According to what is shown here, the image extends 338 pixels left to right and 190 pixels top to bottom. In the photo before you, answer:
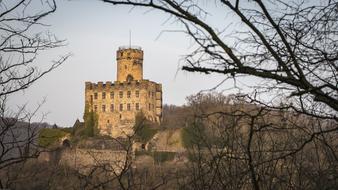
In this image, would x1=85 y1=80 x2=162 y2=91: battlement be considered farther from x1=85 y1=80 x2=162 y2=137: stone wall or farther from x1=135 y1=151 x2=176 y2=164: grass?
x1=135 y1=151 x2=176 y2=164: grass

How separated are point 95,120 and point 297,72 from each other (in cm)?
4782

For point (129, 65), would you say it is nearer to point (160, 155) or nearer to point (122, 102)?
point (122, 102)

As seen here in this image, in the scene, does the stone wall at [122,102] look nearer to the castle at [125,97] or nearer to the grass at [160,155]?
the castle at [125,97]

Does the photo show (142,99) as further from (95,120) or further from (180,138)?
(180,138)

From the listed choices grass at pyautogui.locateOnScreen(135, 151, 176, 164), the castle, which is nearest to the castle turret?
the castle

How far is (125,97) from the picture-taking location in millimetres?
50406

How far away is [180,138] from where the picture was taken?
43281 millimetres

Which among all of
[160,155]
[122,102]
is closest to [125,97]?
[122,102]

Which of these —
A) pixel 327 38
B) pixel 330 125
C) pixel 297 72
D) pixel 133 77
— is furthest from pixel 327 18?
pixel 133 77

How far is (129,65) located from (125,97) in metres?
3.53

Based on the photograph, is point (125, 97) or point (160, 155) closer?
point (160, 155)

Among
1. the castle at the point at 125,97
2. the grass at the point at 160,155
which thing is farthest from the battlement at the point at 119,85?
the grass at the point at 160,155

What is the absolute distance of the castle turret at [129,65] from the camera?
170 feet

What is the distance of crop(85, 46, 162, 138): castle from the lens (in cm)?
4938
